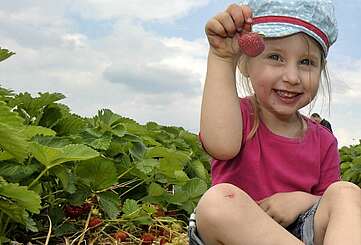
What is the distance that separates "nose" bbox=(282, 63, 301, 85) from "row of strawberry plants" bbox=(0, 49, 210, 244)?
1.94 ft

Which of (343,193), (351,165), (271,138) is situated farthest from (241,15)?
(351,165)

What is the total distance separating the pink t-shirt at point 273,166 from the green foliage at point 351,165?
259 centimetres

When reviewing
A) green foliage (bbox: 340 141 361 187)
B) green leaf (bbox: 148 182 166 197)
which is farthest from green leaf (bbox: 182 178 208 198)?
green foliage (bbox: 340 141 361 187)

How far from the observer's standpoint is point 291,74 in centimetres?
223

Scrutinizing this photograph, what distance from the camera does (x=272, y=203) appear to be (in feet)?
7.43

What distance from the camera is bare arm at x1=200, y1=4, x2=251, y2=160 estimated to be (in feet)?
7.07

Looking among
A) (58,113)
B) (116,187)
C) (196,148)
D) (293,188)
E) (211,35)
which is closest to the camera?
(211,35)

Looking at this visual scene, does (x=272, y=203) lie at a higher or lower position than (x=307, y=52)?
lower

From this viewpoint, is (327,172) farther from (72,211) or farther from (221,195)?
(72,211)

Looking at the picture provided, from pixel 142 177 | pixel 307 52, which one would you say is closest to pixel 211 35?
pixel 307 52

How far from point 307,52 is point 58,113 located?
0.96 m

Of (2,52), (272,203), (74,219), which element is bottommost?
(74,219)

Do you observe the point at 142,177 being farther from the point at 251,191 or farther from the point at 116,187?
the point at 251,191

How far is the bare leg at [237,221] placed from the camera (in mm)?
2039
